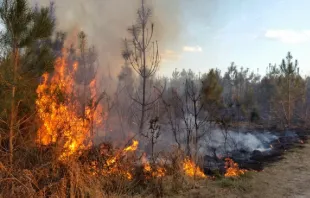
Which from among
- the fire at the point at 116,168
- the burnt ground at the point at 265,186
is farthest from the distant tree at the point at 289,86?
the fire at the point at 116,168

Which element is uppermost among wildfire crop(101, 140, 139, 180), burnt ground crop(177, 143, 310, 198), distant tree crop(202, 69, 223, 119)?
distant tree crop(202, 69, 223, 119)

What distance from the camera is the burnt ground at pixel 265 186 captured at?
6668 millimetres

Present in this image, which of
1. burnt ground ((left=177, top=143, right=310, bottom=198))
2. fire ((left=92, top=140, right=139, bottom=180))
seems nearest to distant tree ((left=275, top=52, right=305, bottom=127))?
burnt ground ((left=177, top=143, right=310, bottom=198))

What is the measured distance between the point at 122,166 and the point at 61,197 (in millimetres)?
2053

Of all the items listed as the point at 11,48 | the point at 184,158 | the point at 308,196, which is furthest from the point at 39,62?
the point at 308,196

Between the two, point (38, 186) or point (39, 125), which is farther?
point (39, 125)

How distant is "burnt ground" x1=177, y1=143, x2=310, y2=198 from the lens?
667cm

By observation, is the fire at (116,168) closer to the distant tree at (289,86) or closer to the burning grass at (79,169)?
the burning grass at (79,169)

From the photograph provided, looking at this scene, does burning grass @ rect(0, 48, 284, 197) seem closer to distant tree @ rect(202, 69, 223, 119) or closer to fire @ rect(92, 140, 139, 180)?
fire @ rect(92, 140, 139, 180)

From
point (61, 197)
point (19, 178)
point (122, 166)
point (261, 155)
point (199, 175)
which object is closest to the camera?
point (19, 178)

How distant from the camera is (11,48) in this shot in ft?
19.1

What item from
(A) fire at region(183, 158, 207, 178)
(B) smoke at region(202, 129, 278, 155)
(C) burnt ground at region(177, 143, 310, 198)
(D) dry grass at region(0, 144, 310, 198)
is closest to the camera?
(D) dry grass at region(0, 144, 310, 198)

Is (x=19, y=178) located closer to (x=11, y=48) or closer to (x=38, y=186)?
(x=38, y=186)

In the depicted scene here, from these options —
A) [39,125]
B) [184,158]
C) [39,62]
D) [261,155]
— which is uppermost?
[39,62]
